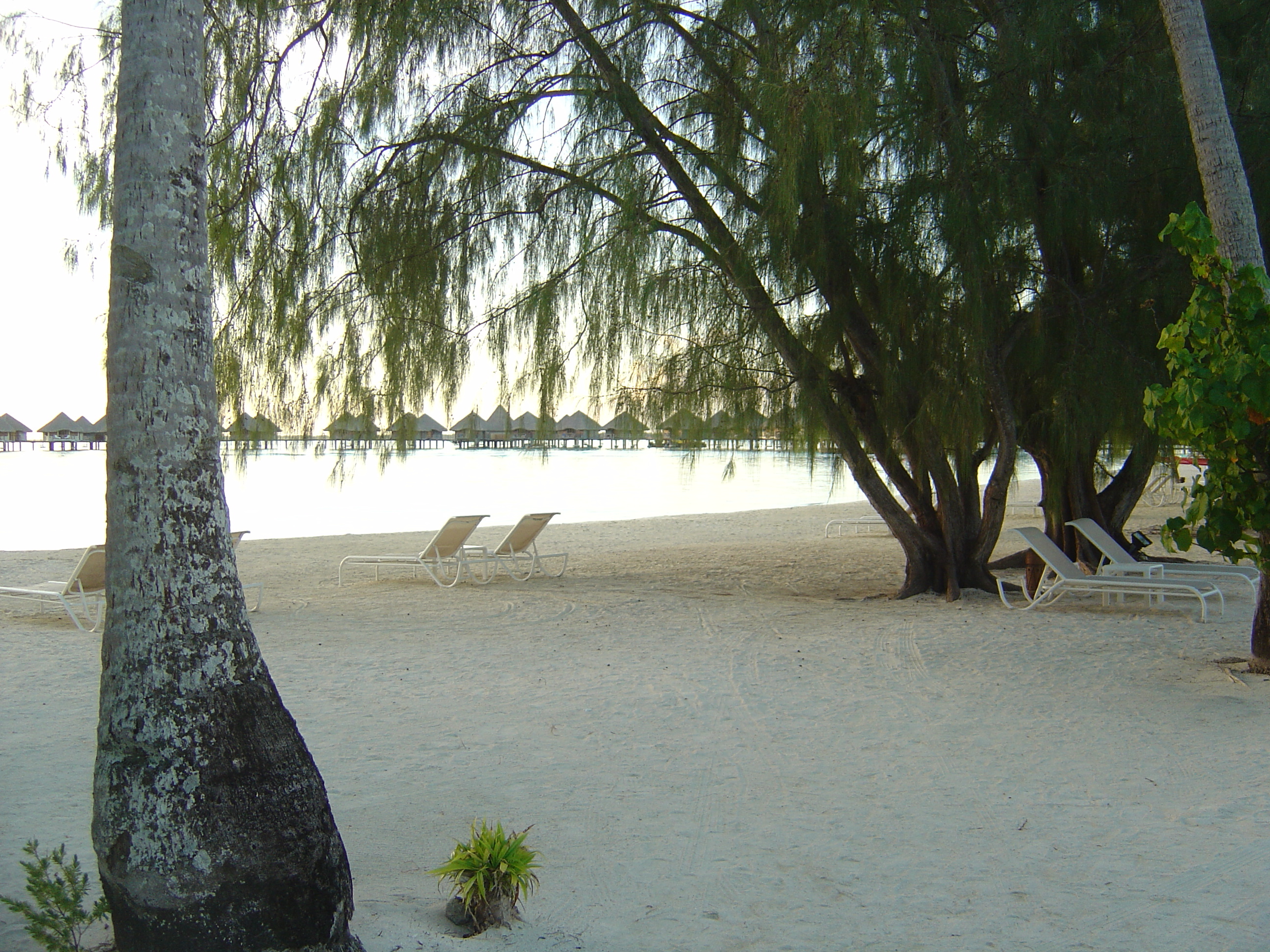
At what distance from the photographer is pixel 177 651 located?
225 centimetres

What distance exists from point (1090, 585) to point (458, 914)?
19.8 feet

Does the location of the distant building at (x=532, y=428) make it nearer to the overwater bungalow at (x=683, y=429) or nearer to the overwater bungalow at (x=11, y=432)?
the overwater bungalow at (x=683, y=429)

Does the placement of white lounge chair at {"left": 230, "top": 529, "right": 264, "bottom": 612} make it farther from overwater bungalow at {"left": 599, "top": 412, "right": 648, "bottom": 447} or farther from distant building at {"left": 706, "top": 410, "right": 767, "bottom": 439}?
distant building at {"left": 706, "top": 410, "right": 767, "bottom": 439}

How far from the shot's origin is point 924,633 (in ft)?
22.2

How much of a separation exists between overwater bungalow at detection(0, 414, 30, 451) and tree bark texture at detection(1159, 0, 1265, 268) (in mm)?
70183

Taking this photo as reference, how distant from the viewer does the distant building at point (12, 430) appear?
6375cm

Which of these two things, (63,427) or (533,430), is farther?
(63,427)

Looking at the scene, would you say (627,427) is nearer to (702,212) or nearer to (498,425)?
(498,425)

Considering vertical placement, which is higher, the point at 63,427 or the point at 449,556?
the point at 63,427

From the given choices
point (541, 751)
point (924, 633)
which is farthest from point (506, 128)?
point (541, 751)

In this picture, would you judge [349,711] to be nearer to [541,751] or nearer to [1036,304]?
[541,751]

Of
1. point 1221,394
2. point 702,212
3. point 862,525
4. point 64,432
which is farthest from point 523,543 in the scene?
point 64,432

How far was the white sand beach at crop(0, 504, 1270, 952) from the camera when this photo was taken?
266 centimetres

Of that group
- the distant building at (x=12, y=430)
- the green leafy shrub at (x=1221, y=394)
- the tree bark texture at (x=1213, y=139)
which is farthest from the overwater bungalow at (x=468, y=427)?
the distant building at (x=12, y=430)
